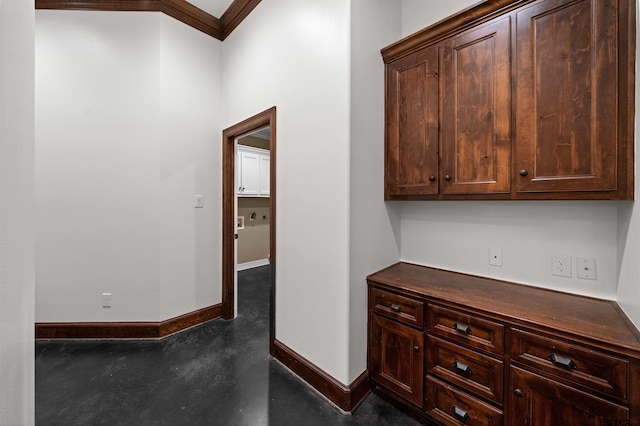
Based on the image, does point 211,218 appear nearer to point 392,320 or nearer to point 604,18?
point 392,320

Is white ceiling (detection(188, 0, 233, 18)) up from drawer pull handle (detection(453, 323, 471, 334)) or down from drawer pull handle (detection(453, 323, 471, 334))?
up

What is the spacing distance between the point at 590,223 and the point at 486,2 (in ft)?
4.42

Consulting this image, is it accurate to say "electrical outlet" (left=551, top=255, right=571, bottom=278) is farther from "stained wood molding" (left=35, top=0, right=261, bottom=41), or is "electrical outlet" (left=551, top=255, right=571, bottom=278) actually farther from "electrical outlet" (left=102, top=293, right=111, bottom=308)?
"electrical outlet" (left=102, top=293, right=111, bottom=308)

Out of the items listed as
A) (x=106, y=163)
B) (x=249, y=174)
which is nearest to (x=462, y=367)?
(x=106, y=163)

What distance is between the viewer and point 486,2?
147cm

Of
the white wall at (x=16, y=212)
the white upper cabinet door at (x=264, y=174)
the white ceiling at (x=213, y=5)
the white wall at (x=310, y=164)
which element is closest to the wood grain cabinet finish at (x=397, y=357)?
the white wall at (x=310, y=164)

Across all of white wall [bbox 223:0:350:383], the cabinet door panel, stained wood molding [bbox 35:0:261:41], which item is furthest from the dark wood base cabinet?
the cabinet door panel

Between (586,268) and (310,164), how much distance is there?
1.73 m

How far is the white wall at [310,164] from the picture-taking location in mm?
1715

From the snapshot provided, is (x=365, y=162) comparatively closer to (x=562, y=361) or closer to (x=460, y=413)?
(x=562, y=361)

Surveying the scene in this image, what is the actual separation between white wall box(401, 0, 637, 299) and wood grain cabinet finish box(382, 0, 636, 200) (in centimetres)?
28

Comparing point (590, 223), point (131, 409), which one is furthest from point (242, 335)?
point (590, 223)

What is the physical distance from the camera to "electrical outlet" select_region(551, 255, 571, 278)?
149 cm

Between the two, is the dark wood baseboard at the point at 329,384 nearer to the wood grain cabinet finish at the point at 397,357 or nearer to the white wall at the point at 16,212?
the wood grain cabinet finish at the point at 397,357
